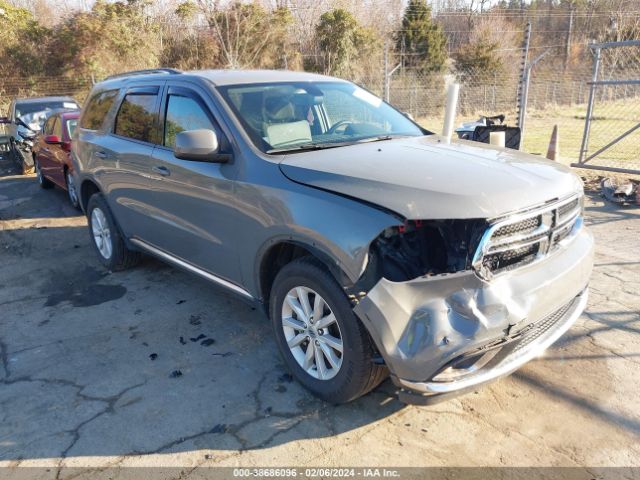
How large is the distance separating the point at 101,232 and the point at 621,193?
690cm

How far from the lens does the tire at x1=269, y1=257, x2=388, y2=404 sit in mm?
2705

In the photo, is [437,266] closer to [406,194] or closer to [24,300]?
[406,194]

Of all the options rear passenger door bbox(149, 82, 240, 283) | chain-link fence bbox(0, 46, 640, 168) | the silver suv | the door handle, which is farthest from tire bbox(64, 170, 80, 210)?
chain-link fence bbox(0, 46, 640, 168)

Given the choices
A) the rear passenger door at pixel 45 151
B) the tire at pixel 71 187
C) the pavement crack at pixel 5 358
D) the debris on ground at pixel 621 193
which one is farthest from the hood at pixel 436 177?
the rear passenger door at pixel 45 151

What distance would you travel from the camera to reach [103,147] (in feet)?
16.6

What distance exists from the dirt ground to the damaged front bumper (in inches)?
18.4

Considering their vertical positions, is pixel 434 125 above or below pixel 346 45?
below

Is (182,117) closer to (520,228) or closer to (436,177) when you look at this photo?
(436,177)

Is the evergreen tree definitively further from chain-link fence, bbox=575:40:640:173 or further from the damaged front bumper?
the damaged front bumper

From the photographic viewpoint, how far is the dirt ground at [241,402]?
2.71 metres

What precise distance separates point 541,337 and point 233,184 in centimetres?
207

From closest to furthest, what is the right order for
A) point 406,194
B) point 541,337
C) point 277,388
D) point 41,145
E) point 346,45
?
point 406,194
point 541,337
point 277,388
point 41,145
point 346,45

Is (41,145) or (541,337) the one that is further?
(41,145)

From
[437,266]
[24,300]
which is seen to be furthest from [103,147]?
[437,266]
